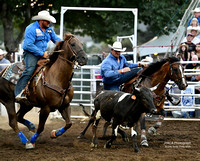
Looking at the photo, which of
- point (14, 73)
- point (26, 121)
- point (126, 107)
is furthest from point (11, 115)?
point (126, 107)

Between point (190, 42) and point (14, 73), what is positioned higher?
point (190, 42)

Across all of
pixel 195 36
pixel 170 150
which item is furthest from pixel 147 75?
pixel 195 36

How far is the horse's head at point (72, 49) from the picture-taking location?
6.48m

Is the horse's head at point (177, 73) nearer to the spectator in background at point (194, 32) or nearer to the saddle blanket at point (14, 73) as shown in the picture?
the saddle blanket at point (14, 73)

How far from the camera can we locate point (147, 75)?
8078 millimetres

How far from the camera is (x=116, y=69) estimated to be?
8.04 m

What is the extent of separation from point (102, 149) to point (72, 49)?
1797 millimetres

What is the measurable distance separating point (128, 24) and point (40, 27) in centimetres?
1312

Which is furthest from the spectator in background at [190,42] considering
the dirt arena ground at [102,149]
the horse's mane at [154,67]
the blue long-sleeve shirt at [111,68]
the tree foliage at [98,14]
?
the tree foliage at [98,14]

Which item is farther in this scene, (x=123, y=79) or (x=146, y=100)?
(x=123, y=79)

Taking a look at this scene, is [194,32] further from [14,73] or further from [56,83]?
[14,73]

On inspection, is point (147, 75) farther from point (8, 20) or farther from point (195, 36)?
point (8, 20)

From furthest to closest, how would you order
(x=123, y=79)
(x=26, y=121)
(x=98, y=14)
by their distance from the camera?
(x=98, y=14) → (x=123, y=79) → (x=26, y=121)

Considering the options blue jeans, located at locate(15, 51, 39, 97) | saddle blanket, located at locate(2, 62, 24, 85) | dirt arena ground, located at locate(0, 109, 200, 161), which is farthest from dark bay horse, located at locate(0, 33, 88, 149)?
saddle blanket, located at locate(2, 62, 24, 85)
